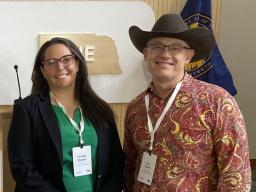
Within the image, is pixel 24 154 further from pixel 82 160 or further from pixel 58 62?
pixel 58 62

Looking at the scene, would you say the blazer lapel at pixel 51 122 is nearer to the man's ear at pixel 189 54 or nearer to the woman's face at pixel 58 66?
the woman's face at pixel 58 66

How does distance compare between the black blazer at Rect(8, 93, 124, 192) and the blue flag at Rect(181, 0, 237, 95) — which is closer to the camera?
the black blazer at Rect(8, 93, 124, 192)

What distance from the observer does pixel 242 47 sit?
4020mm

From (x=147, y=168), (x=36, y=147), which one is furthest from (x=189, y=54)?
(x=36, y=147)

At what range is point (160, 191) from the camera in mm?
1568

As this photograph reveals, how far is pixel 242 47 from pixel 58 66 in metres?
2.84

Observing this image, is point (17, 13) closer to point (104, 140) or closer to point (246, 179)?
point (104, 140)

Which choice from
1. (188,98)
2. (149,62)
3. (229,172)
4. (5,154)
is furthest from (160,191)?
(5,154)

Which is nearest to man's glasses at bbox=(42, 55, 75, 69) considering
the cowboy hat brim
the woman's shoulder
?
the woman's shoulder

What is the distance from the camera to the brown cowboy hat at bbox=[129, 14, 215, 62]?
1.54 metres

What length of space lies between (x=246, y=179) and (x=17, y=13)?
5.75 ft

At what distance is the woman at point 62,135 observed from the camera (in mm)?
1584

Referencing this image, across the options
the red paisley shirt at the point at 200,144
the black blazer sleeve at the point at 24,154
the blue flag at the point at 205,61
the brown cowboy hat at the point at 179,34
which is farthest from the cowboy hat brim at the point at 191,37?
the blue flag at the point at 205,61

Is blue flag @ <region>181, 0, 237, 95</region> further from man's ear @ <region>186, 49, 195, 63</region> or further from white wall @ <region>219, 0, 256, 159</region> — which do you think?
white wall @ <region>219, 0, 256, 159</region>
